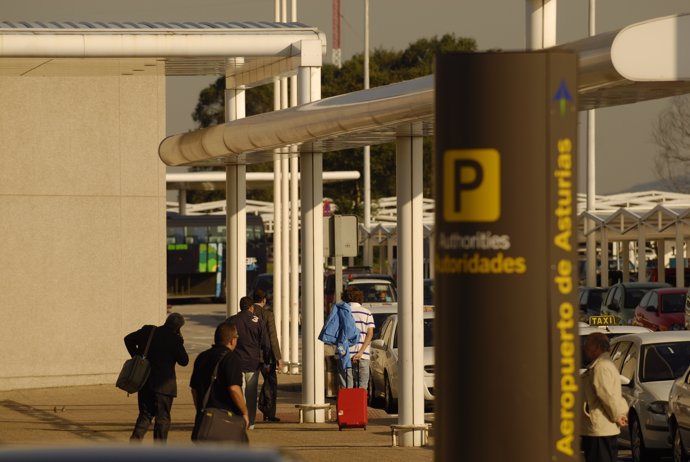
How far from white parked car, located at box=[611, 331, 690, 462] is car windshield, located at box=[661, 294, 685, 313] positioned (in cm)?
1603

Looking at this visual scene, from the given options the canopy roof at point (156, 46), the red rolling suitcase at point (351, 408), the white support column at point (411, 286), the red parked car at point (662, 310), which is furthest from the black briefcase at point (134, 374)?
the red parked car at point (662, 310)

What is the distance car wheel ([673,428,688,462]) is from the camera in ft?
50.2

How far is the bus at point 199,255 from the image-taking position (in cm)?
6562

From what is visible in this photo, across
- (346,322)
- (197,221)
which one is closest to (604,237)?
(197,221)

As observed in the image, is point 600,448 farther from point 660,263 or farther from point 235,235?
point 660,263

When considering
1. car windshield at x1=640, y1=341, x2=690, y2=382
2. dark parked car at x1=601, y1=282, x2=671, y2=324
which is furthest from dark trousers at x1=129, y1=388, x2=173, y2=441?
dark parked car at x1=601, y1=282, x2=671, y2=324

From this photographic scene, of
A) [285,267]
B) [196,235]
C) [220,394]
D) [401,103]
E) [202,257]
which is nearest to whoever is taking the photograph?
[220,394]

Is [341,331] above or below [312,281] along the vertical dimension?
below

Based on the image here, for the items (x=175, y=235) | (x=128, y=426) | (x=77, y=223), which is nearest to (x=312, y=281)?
(x=128, y=426)

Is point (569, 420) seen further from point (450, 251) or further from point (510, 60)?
point (510, 60)

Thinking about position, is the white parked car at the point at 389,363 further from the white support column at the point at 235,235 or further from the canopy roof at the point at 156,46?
the canopy roof at the point at 156,46

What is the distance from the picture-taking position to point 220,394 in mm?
12320

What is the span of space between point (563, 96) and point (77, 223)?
61.4 ft

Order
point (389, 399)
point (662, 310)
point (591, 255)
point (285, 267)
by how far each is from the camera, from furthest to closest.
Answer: point (591, 255) → point (662, 310) → point (285, 267) → point (389, 399)
